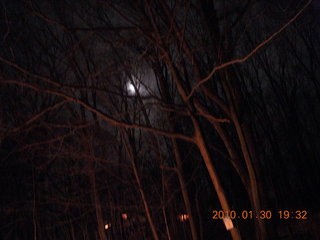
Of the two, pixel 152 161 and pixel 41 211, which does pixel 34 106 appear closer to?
pixel 41 211

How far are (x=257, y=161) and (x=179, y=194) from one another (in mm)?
5874

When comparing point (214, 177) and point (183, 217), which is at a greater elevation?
point (183, 217)

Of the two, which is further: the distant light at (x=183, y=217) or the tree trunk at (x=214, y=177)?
the distant light at (x=183, y=217)

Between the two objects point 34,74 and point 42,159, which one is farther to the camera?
point 42,159

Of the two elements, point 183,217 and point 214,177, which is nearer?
point 214,177

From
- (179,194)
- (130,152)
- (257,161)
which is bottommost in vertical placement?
(257,161)

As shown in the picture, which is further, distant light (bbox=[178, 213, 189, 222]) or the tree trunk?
distant light (bbox=[178, 213, 189, 222])

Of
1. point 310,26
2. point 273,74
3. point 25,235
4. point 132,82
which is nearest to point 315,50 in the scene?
point 310,26

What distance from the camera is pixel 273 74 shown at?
1617 centimetres

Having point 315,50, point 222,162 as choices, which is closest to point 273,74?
point 315,50

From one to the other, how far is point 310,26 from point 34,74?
48.2 ft

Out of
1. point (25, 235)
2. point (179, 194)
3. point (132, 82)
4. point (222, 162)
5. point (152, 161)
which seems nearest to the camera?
point (132, 82)

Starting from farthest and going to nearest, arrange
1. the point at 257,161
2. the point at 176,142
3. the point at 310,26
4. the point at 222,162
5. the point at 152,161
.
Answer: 1. the point at 222,162
2. the point at 310,26
3. the point at 152,161
4. the point at 176,142
5. the point at 257,161

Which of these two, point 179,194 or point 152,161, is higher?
point 152,161
